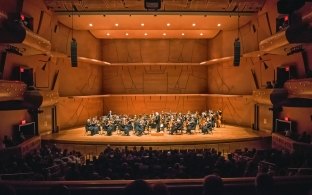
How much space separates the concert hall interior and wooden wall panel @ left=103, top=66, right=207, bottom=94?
77 millimetres

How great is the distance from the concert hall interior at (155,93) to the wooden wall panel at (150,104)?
75 mm

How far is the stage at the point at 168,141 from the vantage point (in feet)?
46.5

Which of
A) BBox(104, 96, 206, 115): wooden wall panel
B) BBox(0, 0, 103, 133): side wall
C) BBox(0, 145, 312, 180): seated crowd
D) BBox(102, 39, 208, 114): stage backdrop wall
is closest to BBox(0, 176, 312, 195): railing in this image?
BBox(0, 145, 312, 180): seated crowd

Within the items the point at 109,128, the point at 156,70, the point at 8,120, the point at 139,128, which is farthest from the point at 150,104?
the point at 8,120

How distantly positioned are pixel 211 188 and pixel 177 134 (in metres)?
14.0

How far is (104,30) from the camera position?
822 inches

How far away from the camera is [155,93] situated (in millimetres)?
24156

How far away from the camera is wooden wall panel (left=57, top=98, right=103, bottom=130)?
19.0 metres

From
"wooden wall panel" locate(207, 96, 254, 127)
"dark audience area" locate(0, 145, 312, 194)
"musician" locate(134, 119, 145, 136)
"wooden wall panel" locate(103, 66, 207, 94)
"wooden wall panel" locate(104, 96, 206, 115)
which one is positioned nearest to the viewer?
"dark audience area" locate(0, 145, 312, 194)

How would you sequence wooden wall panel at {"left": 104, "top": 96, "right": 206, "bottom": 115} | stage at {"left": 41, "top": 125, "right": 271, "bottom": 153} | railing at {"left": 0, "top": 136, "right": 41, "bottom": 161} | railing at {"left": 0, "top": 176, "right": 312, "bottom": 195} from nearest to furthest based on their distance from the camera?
railing at {"left": 0, "top": 176, "right": 312, "bottom": 195} < railing at {"left": 0, "top": 136, "right": 41, "bottom": 161} < stage at {"left": 41, "top": 125, "right": 271, "bottom": 153} < wooden wall panel at {"left": 104, "top": 96, "right": 206, "bottom": 115}

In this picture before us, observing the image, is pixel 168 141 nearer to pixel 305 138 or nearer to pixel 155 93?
pixel 305 138

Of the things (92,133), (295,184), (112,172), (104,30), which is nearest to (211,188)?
(295,184)

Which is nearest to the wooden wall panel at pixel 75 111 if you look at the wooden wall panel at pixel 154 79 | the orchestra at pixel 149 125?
the wooden wall panel at pixel 154 79

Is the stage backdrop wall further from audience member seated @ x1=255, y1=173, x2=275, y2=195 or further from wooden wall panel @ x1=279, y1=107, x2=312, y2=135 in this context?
audience member seated @ x1=255, y1=173, x2=275, y2=195
